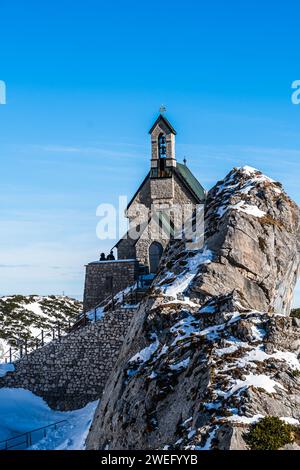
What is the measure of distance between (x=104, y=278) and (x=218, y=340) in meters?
23.9

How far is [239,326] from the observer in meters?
14.6

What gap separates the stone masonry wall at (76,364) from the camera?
94.1 feet

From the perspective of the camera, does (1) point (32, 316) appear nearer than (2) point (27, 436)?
No

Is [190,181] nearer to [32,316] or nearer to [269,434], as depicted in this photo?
[32,316]

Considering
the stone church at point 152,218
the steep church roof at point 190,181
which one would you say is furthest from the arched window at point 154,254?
the steep church roof at point 190,181

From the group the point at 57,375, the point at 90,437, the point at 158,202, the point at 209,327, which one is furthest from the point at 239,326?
the point at 158,202

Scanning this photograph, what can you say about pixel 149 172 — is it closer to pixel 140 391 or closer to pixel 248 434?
pixel 140 391

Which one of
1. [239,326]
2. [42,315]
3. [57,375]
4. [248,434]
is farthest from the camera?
[42,315]

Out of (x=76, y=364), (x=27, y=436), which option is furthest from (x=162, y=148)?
(x=27, y=436)

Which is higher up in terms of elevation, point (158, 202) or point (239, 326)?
point (158, 202)

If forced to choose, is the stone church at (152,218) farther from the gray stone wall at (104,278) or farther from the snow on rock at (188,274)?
the snow on rock at (188,274)

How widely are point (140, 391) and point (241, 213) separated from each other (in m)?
7.76

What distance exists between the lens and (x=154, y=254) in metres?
39.2

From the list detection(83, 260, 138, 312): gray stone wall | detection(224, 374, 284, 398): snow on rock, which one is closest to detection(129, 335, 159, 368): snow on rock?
detection(224, 374, 284, 398): snow on rock
